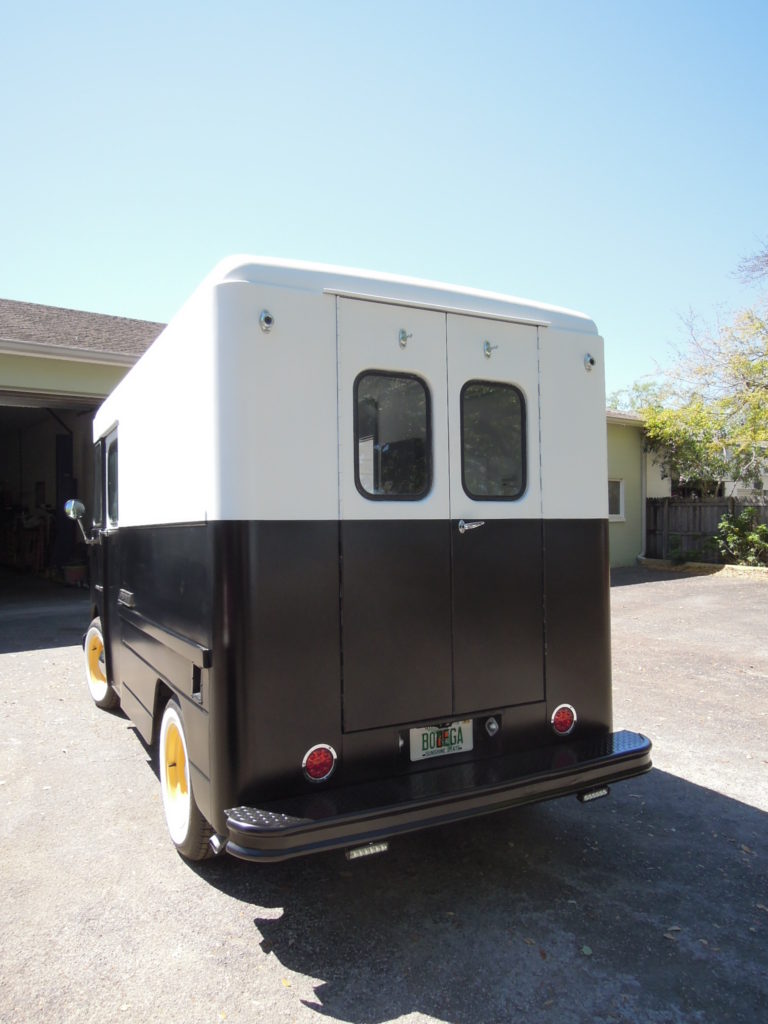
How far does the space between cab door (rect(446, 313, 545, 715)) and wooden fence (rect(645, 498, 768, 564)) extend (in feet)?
47.7

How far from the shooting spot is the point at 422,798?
2764mm

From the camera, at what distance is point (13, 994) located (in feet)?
8.13

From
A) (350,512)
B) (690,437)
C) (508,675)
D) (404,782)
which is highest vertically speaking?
(690,437)

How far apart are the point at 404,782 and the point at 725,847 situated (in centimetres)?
184

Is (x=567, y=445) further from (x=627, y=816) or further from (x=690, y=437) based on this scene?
(x=690, y=437)

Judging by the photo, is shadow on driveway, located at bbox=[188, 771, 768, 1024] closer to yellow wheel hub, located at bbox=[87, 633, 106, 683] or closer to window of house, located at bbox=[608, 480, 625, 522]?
yellow wheel hub, located at bbox=[87, 633, 106, 683]

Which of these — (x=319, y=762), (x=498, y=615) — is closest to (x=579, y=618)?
(x=498, y=615)

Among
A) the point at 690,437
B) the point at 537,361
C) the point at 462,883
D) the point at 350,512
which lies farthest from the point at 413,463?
the point at 690,437

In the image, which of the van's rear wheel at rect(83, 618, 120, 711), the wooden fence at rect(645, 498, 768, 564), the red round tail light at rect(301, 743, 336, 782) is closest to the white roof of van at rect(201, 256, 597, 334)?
the red round tail light at rect(301, 743, 336, 782)

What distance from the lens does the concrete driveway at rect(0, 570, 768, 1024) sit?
2.43m

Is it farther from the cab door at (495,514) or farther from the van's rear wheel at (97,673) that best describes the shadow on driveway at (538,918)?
the van's rear wheel at (97,673)

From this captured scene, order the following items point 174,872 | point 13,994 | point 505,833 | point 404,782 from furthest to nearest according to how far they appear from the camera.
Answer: point 505,833 < point 174,872 < point 404,782 < point 13,994

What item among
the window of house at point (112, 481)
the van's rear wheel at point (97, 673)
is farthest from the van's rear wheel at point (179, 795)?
the van's rear wheel at point (97, 673)

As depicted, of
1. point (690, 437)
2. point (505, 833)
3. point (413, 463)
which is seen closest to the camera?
Result: point (413, 463)
